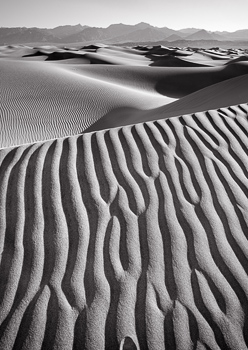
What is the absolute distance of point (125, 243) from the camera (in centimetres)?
238

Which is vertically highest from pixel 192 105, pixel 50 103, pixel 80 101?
pixel 80 101

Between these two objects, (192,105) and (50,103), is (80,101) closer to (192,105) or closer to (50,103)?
(50,103)

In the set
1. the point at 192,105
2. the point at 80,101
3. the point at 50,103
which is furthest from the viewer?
the point at 80,101

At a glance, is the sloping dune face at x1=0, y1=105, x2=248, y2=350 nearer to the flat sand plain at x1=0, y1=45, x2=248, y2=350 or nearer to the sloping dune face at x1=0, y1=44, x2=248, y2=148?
the flat sand plain at x1=0, y1=45, x2=248, y2=350

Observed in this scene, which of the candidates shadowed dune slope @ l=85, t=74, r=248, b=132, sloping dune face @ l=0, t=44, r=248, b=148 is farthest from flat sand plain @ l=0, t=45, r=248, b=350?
sloping dune face @ l=0, t=44, r=248, b=148

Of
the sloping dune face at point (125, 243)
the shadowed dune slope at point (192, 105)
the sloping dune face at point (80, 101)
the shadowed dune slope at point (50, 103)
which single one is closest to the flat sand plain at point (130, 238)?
the sloping dune face at point (125, 243)

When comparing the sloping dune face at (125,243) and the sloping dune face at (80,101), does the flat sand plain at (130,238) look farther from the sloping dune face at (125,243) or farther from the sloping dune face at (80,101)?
the sloping dune face at (80,101)

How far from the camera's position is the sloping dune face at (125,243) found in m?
1.92

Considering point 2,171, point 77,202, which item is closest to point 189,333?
point 77,202

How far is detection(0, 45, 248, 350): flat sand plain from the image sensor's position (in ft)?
6.31

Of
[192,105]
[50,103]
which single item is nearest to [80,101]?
[50,103]

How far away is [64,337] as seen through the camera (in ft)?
6.13

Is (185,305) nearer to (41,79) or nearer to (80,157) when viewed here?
(80,157)

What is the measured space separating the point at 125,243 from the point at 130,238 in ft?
0.20
